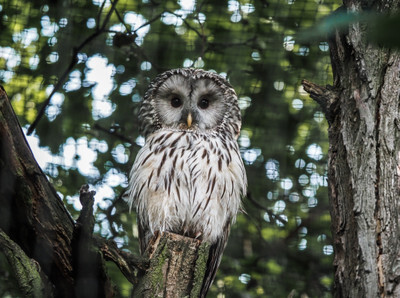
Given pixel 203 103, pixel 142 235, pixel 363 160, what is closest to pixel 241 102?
pixel 203 103

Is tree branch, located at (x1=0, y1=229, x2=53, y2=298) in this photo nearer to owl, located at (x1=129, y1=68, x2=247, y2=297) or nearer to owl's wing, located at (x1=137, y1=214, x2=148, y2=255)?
owl, located at (x1=129, y1=68, x2=247, y2=297)

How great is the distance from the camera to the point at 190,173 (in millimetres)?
2732

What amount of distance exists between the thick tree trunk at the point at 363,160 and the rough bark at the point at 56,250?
2.09 feet

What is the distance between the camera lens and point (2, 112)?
76.5 inches

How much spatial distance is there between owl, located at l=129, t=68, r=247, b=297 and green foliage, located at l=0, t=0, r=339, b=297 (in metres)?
0.91

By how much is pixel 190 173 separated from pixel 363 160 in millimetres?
1037

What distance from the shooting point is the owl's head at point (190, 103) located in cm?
315

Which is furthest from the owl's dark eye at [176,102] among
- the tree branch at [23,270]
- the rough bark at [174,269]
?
the tree branch at [23,270]

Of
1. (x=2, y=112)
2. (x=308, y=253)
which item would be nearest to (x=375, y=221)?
(x=2, y=112)

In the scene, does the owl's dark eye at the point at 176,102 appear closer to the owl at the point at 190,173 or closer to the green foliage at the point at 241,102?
the owl at the point at 190,173

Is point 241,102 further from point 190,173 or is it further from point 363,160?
point 363,160

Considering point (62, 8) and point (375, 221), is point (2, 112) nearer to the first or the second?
point (375, 221)

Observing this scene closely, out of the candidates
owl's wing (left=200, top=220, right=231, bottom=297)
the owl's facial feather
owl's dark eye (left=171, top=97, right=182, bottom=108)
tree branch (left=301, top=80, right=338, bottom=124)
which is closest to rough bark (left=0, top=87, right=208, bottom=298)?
owl's wing (left=200, top=220, right=231, bottom=297)

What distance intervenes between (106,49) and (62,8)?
0.43 m
